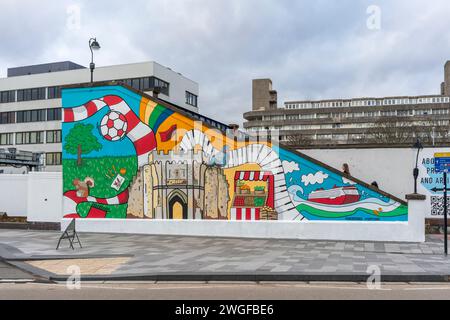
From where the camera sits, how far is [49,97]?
233 feet

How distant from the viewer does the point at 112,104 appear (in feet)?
65.1

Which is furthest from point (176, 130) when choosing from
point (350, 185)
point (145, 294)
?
point (145, 294)

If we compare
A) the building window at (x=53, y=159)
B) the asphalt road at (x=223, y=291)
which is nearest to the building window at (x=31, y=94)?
the building window at (x=53, y=159)

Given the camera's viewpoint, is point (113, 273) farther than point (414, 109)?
No

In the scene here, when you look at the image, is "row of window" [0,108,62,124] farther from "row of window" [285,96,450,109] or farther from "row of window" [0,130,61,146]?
"row of window" [285,96,450,109]

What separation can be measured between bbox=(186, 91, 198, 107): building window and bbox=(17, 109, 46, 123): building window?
853 inches

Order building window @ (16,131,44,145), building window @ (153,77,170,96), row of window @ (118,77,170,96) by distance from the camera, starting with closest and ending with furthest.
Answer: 1. row of window @ (118,77,170,96)
2. building window @ (153,77,170,96)
3. building window @ (16,131,44,145)

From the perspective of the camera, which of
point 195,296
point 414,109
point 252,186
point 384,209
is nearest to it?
point 195,296

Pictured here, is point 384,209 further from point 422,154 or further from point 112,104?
point 112,104

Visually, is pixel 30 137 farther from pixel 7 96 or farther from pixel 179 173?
pixel 179 173

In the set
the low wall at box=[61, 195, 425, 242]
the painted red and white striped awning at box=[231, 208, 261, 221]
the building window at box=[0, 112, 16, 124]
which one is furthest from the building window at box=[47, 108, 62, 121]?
the painted red and white striped awning at box=[231, 208, 261, 221]

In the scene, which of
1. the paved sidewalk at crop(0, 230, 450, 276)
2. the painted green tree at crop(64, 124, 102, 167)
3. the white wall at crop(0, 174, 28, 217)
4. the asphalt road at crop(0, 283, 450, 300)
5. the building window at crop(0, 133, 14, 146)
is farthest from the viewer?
the building window at crop(0, 133, 14, 146)

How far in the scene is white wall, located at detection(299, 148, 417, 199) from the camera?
18.5 m

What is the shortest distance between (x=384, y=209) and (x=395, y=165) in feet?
9.14
